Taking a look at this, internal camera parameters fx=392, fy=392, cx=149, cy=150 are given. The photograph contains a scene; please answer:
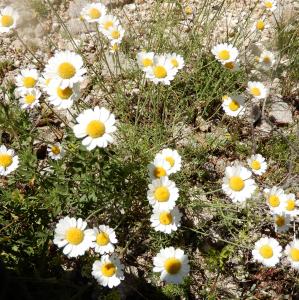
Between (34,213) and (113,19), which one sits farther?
(113,19)

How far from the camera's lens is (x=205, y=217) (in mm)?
2926

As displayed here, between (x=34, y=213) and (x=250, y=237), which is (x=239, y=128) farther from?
(x=34, y=213)

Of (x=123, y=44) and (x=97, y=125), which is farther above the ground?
(x=123, y=44)

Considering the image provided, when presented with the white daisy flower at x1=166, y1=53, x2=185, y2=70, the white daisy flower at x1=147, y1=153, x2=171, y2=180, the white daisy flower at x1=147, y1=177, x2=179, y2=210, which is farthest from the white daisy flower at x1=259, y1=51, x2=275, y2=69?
the white daisy flower at x1=147, y1=177, x2=179, y2=210

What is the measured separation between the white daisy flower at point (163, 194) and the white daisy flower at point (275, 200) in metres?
0.69

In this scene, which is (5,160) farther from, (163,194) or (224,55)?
(224,55)

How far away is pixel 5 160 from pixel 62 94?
56 cm

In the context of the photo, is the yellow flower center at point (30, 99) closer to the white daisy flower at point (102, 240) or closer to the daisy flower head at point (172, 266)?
the white daisy flower at point (102, 240)

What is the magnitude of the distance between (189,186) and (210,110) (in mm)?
859

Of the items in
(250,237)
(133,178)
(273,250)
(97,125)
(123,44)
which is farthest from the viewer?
(123,44)

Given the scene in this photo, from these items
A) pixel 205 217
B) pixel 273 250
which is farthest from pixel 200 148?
Result: pixel 273 250

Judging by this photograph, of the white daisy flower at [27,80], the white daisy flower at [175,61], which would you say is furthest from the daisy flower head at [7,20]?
the white daisy flower at [175,61]

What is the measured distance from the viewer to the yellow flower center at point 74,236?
2080mm

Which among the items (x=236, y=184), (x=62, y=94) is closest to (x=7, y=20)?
(x=62, y=94)
